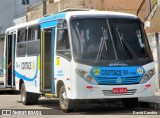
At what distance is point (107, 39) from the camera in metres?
14.6

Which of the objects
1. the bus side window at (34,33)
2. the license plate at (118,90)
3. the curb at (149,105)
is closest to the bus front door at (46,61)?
the bus side window at (34,33)

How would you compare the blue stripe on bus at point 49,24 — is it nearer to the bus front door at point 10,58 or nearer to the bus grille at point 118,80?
the bus grille at point 118,80

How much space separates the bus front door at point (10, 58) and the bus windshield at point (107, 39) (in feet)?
23.2

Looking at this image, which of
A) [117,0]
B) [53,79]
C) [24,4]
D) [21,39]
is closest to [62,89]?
[53,79]

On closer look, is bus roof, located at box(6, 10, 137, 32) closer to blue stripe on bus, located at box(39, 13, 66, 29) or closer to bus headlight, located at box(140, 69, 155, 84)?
blue stripe on bus, located at box(39, 13, 66, 29)

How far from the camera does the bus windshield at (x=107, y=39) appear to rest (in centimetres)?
1428

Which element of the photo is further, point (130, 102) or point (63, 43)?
point (130, 102)

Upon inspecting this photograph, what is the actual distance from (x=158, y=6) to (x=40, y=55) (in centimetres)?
1376

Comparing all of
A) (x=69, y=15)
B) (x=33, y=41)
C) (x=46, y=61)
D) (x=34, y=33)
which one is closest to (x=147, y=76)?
(x=69, y=15)

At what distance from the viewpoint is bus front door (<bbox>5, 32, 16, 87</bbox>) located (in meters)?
21.2

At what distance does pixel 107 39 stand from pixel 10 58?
331 inches

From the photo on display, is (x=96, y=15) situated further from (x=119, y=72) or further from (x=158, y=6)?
(x=158, y=6)

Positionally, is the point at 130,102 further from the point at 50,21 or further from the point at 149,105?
the point at 50,21

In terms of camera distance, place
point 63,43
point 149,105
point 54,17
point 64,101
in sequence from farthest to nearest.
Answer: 1. point 149,105
2. point 54,17
3. point 63,43
4. point 64,101
